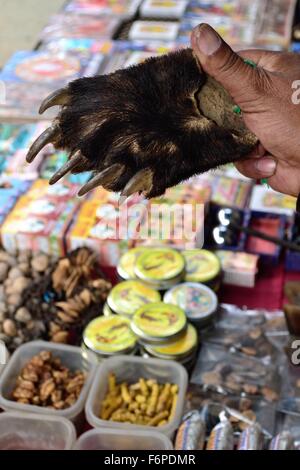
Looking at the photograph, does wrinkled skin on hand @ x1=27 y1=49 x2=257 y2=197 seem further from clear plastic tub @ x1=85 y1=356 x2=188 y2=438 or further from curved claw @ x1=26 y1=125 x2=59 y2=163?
clear plastic tub @ x1=85 y1=356 x2=188 y2=438

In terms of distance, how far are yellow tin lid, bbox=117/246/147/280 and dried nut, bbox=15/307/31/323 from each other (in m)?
0.34

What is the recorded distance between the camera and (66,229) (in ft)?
6.98

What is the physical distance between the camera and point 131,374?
5.76 ft

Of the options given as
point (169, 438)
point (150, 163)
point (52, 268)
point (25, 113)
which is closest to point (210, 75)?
point (150, 163)

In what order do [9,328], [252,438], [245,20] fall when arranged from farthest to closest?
[245,20] → [9,328] → [252,438]

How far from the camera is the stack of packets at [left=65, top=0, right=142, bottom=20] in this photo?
3.69 m

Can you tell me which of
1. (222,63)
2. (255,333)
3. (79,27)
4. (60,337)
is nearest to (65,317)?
(60,337)

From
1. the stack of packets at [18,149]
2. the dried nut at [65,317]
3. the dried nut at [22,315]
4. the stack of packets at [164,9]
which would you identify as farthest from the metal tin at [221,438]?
the stack of packets at [164,9]

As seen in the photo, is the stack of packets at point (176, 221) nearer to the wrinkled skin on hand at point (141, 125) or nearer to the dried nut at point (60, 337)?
the dried nut at point (60, 337)

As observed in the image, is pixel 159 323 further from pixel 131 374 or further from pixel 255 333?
pixel 255 333

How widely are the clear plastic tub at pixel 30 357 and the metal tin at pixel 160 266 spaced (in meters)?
0.34

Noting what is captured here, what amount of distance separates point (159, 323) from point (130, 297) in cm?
19

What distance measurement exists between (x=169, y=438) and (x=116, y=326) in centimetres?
40

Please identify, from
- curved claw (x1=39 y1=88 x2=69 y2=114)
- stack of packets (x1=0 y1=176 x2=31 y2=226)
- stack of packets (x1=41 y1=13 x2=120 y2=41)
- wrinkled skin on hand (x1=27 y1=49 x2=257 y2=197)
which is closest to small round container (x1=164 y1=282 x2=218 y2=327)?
stack of packets (x1=0 y1=176 x2=31 y2=226)
